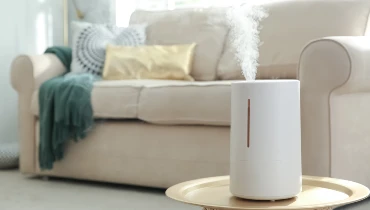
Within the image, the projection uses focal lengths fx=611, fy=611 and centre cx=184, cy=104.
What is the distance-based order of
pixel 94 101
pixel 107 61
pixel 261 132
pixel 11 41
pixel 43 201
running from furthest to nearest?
pixel 11 41, pixel 107 61, pixel 94 101, pixel 43 201, pixel 261 132

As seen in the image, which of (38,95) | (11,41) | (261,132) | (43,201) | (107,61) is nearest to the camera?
(261,132)

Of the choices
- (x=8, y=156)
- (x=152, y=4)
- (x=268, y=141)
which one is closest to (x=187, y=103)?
(x=268, y=141)

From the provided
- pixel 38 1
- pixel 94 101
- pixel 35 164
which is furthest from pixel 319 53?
pixel 38 1

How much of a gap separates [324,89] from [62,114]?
4.25ft

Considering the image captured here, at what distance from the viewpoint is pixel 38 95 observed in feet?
9.48

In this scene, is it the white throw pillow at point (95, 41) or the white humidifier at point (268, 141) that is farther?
the white throw pillow at point (95, 41)

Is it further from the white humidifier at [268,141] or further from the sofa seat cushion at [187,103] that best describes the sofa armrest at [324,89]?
the white humidifier at [268,141]

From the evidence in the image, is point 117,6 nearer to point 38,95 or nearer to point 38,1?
point 38,1

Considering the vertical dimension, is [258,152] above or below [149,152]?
above

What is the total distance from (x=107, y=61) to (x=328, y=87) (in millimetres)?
1489

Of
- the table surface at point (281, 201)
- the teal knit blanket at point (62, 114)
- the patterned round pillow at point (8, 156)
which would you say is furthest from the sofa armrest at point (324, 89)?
the patterned round pillow at point (8, 156)

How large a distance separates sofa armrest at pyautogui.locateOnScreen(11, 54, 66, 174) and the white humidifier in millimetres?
2072

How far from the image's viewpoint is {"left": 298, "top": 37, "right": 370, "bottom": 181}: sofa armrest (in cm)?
191

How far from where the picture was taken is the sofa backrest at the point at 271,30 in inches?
104
